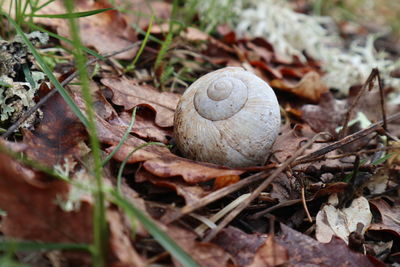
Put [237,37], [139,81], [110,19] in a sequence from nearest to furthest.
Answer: [139,81]
[110,19]
[237,37]

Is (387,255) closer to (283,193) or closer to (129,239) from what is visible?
(283,193)

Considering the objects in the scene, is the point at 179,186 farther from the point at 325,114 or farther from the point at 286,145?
the point at 325,114

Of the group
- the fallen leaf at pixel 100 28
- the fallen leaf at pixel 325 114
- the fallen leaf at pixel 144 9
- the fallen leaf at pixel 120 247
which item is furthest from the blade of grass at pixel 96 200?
the fallen leaf at pixel 144 9

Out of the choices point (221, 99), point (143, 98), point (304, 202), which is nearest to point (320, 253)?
point (304, 202)

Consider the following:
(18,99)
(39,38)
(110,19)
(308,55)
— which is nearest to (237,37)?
(308,55)

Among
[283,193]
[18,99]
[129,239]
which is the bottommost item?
[283,193]

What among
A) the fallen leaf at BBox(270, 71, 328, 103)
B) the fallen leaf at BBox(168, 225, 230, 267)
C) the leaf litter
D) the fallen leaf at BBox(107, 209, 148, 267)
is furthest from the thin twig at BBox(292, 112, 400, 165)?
the fallen leaf at BBox(270, 71, 328, 103)

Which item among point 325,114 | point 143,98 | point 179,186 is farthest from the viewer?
point 325,114
